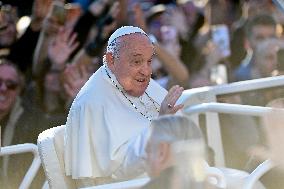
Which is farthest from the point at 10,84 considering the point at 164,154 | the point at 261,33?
the point at 164,154

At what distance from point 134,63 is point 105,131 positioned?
406 millimetres

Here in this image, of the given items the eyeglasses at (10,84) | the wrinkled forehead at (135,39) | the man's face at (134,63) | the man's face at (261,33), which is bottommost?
the man's face at (261,33)

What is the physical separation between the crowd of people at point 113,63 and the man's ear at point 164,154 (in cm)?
116

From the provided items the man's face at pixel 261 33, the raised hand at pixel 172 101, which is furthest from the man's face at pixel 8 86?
the raised hand at pixel 172 101

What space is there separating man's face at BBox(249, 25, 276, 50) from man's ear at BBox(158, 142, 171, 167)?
5082mm

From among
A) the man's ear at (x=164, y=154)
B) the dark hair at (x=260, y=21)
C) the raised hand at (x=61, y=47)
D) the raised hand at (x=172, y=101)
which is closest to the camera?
the man's ear at (x=164, y=154)

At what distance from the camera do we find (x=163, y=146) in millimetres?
5203

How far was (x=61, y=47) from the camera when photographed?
9.95 meters

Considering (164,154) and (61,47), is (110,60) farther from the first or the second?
(61,47)

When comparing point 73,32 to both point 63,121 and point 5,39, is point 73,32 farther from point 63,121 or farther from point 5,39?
point 63,121

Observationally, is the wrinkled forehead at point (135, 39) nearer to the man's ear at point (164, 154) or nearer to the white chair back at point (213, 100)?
the white chair back at point (213, 100)

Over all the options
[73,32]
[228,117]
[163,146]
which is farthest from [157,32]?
[163,146]

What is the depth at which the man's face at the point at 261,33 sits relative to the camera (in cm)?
1027

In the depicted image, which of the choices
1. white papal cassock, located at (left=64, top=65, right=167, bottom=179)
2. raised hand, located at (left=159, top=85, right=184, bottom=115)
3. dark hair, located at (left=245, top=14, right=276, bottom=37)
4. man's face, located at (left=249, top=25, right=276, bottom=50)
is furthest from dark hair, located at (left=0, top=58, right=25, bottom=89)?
raised hand, located at (left=159, top=85, right=184, bottom=115)
